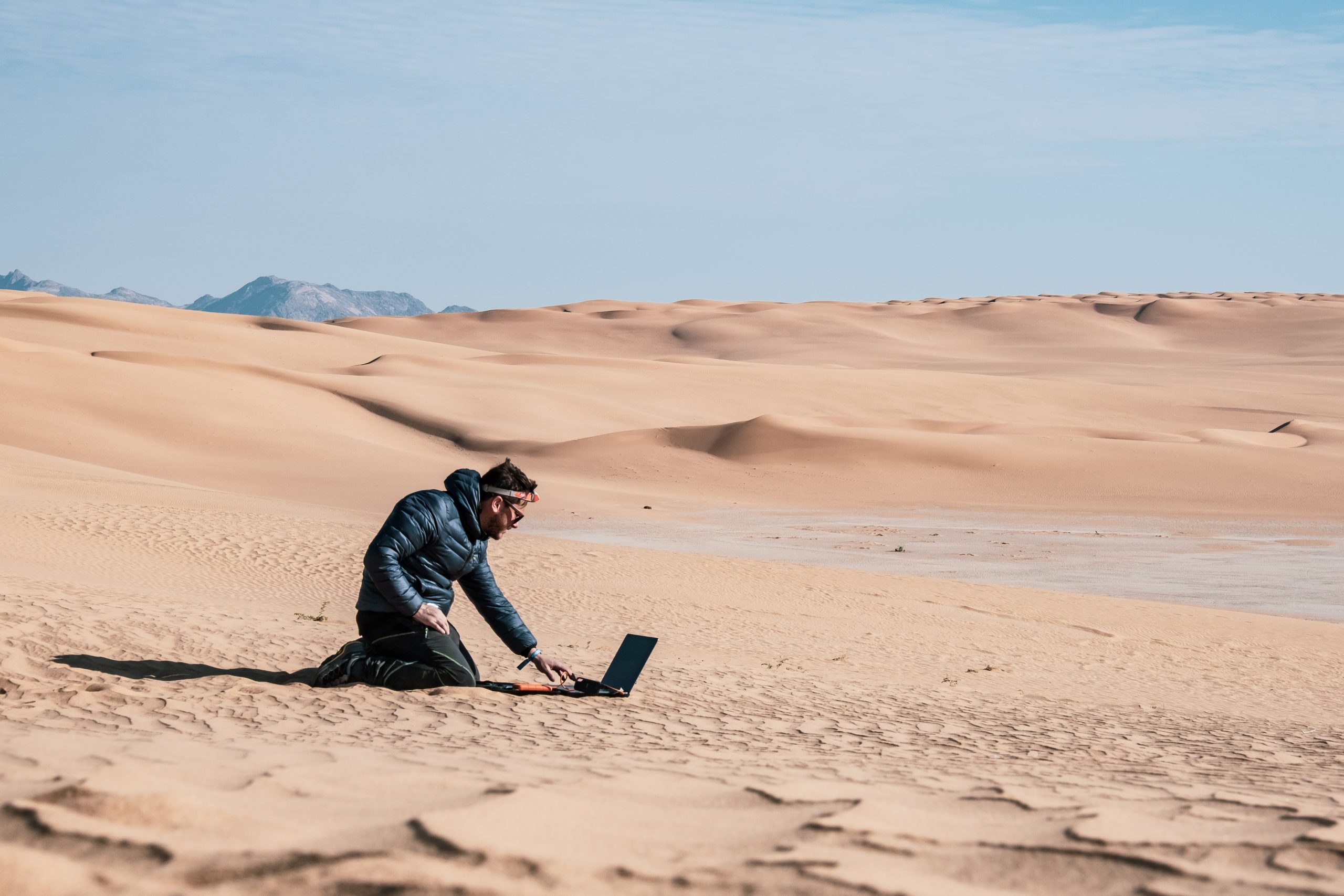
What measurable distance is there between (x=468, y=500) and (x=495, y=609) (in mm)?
593

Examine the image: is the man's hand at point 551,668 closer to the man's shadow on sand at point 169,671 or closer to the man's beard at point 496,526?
the man's beard at point 496,526

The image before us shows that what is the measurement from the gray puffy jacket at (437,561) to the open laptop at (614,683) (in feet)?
0.72

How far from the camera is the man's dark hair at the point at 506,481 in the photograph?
18.9 ft

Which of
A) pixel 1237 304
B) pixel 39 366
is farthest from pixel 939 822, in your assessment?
pixel 1237 304

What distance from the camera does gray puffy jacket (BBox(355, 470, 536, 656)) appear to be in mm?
5609

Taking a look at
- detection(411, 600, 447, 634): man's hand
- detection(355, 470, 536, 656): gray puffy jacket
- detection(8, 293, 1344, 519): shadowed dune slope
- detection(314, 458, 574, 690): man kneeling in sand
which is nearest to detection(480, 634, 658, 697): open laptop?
detection(314, 458, 574, 690): man kneeling in sand

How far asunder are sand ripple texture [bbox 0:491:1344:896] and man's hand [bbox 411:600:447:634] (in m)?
0.36

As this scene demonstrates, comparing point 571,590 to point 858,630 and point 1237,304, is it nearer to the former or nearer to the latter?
point 858,630

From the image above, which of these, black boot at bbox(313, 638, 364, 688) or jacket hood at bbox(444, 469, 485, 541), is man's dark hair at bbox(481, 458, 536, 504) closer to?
jacket hood at bbox(444, 469, 485, 541)

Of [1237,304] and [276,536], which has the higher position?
[1237,304]

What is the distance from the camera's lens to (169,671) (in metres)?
6.32

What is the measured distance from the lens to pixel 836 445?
30000 millimetres

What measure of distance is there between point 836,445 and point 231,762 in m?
26.7

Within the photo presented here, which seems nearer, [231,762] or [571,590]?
[231,762]
